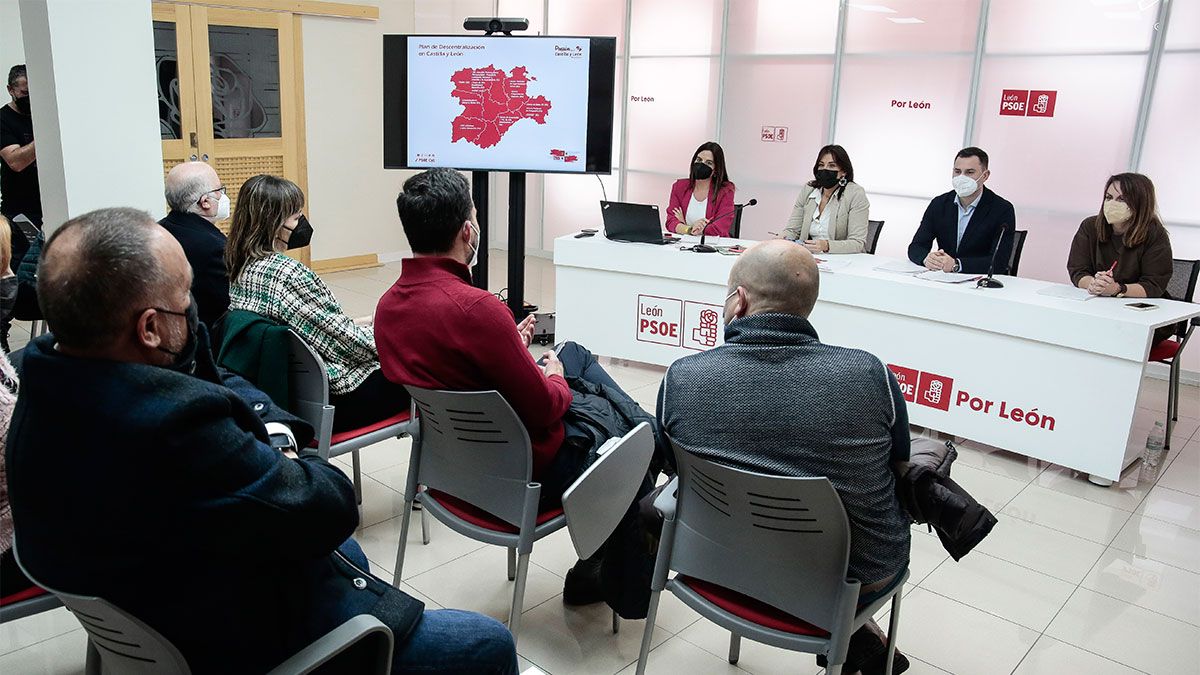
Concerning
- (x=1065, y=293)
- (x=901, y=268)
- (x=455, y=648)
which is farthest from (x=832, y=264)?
(x=455, y=648)

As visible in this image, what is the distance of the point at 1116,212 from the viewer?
4.16 meters

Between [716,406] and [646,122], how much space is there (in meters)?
6.42

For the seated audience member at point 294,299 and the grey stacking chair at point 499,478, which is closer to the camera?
the grey stacking chair at point 499,478

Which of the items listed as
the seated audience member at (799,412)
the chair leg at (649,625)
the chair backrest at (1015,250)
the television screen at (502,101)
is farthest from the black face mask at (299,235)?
the chair backrest at (1015,250)

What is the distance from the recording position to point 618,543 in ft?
8.29

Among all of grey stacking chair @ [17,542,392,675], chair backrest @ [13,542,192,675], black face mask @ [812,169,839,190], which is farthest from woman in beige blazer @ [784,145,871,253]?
chair backrest @ [13,542,192,675]

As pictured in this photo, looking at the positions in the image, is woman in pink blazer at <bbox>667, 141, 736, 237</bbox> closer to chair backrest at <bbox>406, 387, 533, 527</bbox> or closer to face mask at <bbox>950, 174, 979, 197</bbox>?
face mask at <bbox>950, 174, 979, 197</bbox>

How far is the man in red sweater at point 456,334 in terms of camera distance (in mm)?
2227

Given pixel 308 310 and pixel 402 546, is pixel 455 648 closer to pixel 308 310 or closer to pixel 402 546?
pixel 402 546

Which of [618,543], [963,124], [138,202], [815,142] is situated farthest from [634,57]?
[618,543]

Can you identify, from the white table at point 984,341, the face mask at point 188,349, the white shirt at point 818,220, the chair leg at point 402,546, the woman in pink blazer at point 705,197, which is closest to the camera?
the face mask at point 188,349

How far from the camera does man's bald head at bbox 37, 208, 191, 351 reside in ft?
4.05

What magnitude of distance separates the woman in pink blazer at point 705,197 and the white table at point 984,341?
79 cm

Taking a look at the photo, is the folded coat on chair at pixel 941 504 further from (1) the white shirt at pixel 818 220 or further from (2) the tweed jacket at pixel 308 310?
(1) the white shirt at pixel 818 220
